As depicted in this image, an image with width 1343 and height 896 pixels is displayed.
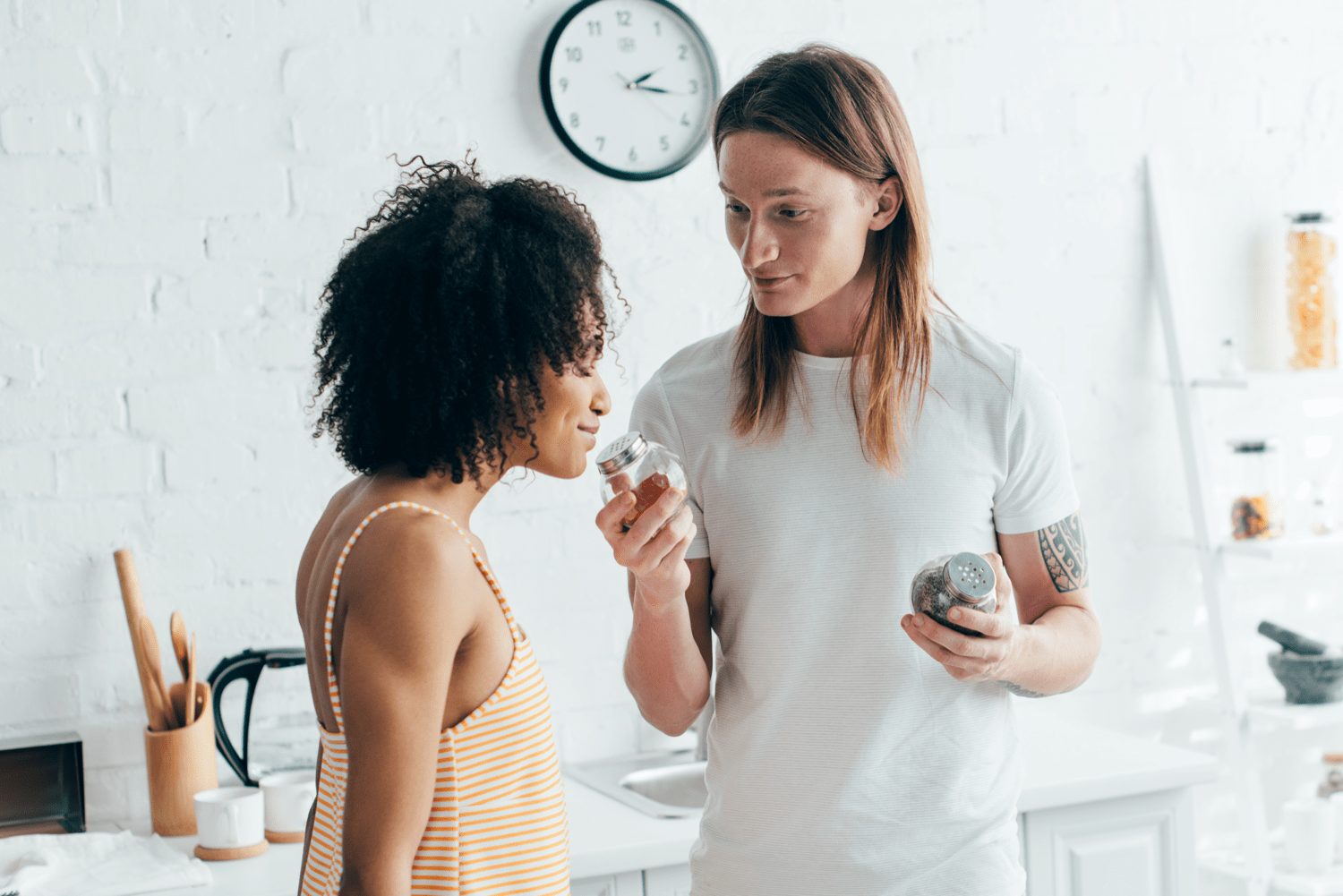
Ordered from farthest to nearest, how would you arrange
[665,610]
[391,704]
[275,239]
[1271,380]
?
[1271,380] → [275,239] → [665,610] → [391,704]

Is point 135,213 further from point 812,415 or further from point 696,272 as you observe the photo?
point 812,415

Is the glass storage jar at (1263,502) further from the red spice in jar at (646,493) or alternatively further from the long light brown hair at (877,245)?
the red spice in jar at (646,493)

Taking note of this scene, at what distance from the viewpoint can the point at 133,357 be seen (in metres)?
1.89

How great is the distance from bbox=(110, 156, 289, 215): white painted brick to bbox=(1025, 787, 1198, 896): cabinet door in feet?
4.94

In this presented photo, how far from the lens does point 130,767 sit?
1.90 m

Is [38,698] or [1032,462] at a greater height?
[1032,462]

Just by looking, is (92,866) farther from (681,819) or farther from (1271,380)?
(1271,380)

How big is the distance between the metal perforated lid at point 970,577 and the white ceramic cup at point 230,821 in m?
1.12

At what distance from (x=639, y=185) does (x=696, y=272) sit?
0.18 meters

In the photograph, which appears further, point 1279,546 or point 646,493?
point 1279,546

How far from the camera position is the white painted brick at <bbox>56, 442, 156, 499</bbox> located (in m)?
1.87

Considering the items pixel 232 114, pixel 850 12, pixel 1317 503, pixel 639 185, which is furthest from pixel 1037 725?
pixel 232 114

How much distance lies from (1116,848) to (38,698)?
5.38 ft

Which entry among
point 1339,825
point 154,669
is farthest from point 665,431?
point 1339,825
